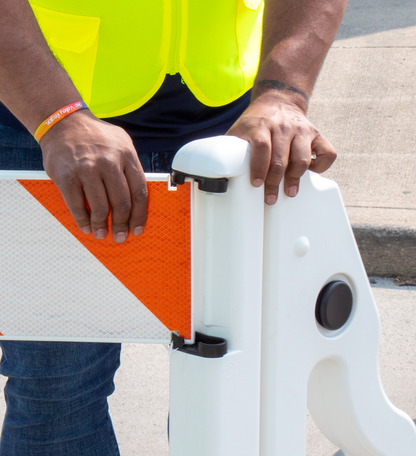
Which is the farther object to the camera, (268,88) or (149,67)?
(149,67)

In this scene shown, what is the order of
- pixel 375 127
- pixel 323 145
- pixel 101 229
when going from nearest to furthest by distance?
pixel 101 229, pixel 323 145, pixel 375 127

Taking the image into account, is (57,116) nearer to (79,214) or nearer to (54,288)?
(79,214)

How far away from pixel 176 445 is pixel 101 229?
412 mm

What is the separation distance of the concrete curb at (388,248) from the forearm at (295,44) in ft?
6.20

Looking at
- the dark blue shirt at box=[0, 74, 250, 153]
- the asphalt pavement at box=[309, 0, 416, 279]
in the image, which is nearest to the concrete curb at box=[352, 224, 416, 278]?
the asphalt pavement at box=[309, 0, 416, 279]

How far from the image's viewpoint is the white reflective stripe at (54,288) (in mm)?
954

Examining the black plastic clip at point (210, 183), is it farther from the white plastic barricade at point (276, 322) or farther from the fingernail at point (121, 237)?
the fingernail at point (121, 237)

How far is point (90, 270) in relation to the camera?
97 cm

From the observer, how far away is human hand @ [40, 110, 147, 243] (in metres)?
0.91

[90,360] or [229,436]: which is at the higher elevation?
[90,360]

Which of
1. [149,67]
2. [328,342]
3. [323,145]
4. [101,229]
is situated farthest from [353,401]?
[149,67]

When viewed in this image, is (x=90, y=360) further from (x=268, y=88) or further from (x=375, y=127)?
(x=375, y=127)

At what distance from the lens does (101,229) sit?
944 millimetres

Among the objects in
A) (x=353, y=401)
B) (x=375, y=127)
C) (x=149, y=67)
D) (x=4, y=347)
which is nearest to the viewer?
(x=353, y=401)
